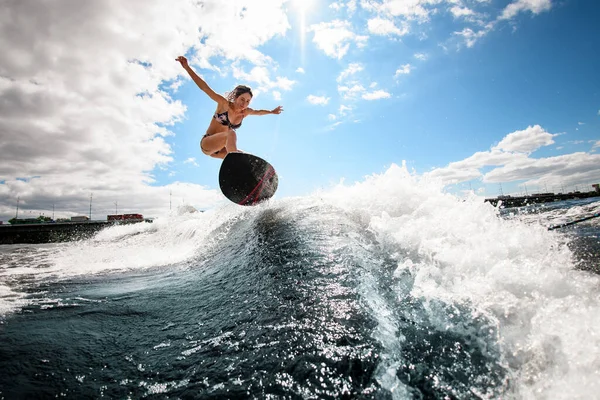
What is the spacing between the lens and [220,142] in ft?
31.0

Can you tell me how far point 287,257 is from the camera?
14.1ft

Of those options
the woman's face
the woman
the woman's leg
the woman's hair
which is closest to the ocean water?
the woman's leg

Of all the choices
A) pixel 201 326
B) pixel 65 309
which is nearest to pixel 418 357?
pixel 201 326

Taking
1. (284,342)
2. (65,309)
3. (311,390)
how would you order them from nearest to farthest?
(311,390), (284,342), (65,309)

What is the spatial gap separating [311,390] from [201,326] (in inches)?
61.3

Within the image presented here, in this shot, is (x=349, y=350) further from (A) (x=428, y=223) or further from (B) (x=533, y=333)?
(A) (x=428, y=223)

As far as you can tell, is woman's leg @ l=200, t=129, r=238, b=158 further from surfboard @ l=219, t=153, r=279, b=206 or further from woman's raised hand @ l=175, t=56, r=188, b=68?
woman's raised hand @ l=175, t=56, r=188, b=68

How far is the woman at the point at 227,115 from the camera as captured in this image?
870 centimetres

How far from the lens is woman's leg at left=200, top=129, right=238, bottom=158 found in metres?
9.21

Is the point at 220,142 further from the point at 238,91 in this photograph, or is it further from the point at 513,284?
the point at 513,284

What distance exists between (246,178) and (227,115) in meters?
2.18

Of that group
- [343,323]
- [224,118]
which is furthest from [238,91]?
[343,323]

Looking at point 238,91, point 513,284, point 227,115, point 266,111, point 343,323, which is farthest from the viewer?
point 266,111

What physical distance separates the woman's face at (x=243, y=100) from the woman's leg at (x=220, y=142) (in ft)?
2.92
